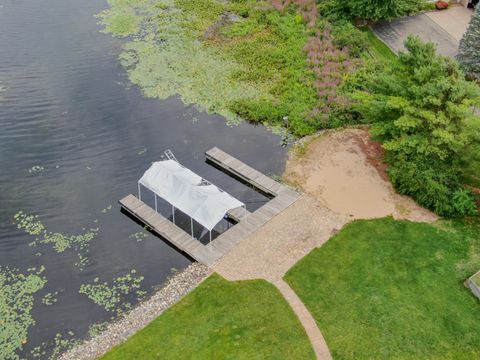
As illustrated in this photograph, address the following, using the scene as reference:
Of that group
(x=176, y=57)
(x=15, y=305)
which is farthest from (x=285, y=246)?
(x=176, y=57)

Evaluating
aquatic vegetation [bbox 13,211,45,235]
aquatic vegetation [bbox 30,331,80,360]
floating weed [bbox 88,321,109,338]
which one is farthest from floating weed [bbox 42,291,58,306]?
aquatic vegetation [bbox 13,211,45,235]

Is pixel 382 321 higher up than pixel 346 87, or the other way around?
pixel 346 87

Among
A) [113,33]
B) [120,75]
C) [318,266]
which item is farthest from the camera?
[113,33]

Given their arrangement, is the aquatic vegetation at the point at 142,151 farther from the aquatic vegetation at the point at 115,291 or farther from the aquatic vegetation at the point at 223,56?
the aquatic vegetation at the point at 115,291

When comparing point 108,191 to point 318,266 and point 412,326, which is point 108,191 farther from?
point 412,326

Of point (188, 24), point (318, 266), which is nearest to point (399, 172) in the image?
point (318, 266)

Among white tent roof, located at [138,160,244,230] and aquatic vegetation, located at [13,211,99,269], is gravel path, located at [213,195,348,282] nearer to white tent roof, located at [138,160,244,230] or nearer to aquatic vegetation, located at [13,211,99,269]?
white tent roof, located at [138,160,244,230]
